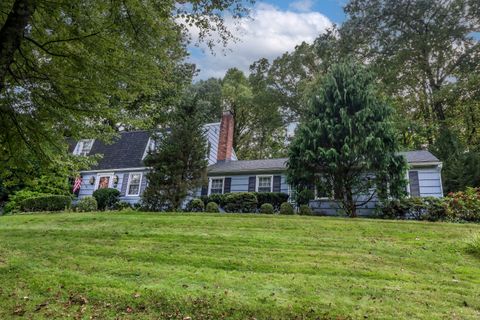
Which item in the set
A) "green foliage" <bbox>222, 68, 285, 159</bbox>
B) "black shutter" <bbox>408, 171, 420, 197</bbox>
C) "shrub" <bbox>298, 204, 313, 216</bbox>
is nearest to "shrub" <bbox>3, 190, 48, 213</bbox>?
"shrub" <bbox>298, 204, 313, 216</bbox>

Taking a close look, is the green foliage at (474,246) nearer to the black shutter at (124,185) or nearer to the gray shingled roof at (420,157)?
the gray shingled roof at (420,157)

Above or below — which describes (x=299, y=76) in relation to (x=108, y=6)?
above

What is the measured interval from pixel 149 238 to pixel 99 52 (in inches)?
203

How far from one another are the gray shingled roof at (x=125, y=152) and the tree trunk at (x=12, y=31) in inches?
665

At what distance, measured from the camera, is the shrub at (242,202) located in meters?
16.7

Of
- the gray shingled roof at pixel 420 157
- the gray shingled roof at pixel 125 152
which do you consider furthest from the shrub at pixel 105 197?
the gray shingled roof at pixel 420 157

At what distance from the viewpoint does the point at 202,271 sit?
244 inches

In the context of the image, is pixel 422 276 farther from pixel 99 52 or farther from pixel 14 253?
pixel 14 253

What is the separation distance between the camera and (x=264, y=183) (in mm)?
18047

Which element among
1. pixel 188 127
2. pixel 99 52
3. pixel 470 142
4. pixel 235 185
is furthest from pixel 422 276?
pixel 470 142

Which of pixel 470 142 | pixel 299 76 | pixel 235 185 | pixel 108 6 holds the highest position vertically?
pixel 299 76

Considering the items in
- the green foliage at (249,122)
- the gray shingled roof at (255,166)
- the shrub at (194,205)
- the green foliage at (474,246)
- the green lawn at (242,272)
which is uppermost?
the green foliage at (249,122)

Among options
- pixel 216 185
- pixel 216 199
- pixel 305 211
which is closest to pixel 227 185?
pixel 216 185

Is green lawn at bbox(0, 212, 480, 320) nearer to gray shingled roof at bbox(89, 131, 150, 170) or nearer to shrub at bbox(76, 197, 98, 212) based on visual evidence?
shrub at bbox(76, 197, 98, 212)
